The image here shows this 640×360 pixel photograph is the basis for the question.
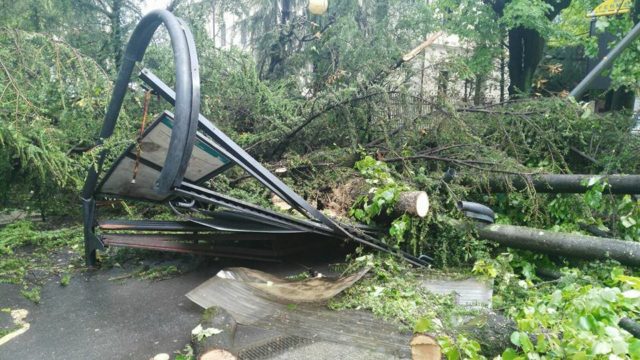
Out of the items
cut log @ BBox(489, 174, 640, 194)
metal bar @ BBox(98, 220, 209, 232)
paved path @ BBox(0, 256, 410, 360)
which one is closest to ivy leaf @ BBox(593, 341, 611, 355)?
paved path @ BBox(0, 256, 410, 360)

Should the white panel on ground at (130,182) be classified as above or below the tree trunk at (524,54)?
below

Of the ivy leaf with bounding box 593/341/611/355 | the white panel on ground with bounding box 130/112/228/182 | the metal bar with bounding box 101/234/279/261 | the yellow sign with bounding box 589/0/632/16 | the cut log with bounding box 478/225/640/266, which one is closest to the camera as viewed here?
the ivy leaf with bounding box 593/341/611/355

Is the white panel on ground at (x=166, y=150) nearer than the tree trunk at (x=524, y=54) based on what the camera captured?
Yes

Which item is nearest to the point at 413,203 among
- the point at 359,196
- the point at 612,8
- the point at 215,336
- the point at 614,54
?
the point at 359,196

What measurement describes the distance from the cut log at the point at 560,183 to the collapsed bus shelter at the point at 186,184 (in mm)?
1303

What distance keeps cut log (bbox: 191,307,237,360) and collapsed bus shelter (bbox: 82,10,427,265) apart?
2.46 feet

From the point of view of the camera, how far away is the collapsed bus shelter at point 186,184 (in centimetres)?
262

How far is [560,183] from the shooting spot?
13.8ft

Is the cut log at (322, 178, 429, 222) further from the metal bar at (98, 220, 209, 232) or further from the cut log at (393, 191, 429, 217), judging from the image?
the metal bar at (98, 220, 209, 232)

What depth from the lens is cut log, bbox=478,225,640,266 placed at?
3385mm

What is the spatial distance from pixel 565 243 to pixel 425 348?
2.07 metres

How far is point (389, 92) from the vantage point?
5023 mm

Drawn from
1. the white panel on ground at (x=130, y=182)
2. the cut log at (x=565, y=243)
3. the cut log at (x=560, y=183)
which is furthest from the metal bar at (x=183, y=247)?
the cut log at (x=560, y=183)

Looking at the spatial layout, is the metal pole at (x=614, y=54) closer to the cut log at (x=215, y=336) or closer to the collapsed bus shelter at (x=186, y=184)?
the collapsed bus shelter at (x=186, y=184)
